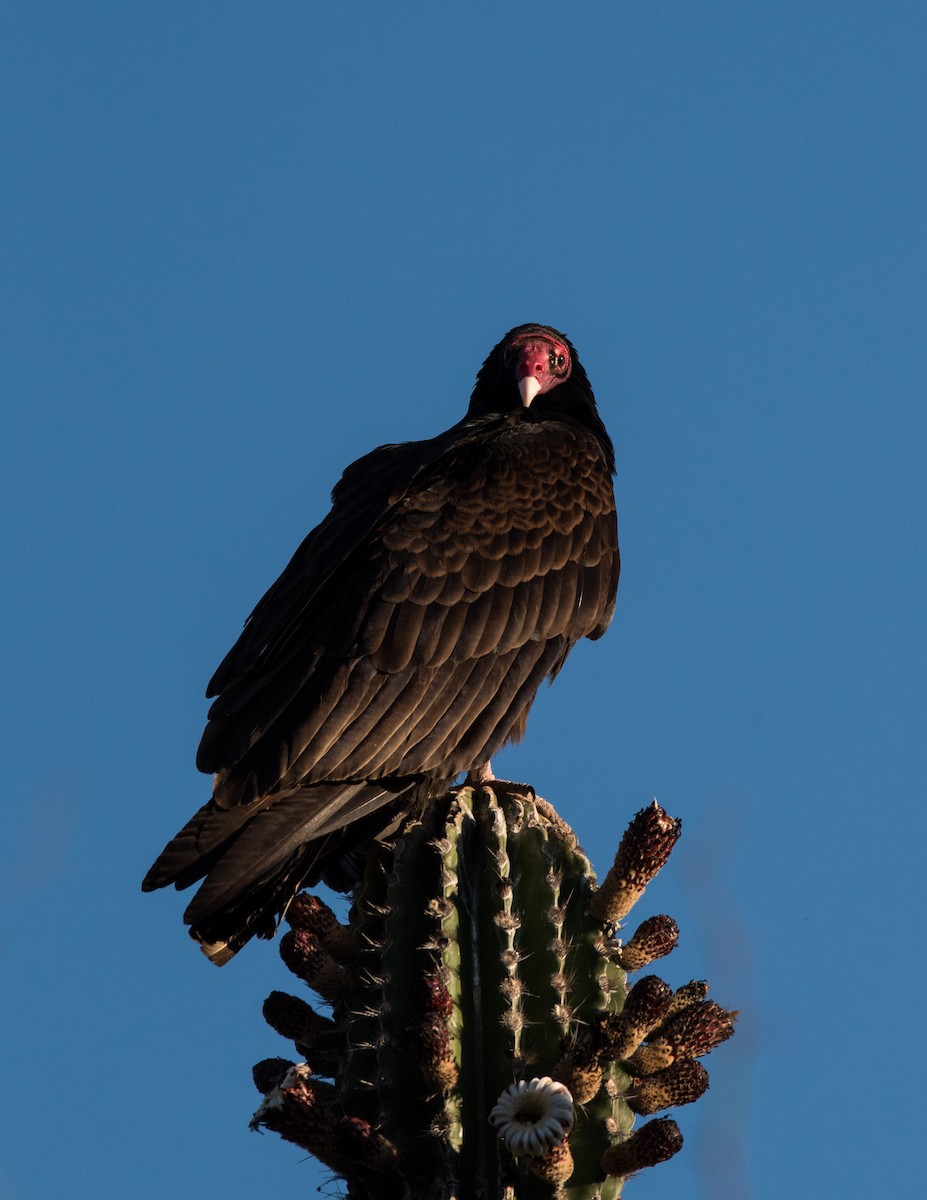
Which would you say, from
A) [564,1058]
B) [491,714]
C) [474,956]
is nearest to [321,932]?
Answer: [474,956]

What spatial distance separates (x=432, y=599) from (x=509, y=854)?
59.6 inches

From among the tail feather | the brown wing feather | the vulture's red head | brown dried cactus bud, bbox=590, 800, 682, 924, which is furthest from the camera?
the vulture's red head

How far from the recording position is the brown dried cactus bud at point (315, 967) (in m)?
3.64

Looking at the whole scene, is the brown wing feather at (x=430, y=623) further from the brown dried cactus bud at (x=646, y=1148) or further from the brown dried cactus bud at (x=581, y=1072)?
the brown dried cactus bud at (x=646, y=1148)

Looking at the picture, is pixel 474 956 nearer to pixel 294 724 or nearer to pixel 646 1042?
pixel 646 1042

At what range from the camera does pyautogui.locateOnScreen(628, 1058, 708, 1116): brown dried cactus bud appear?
3.40 m

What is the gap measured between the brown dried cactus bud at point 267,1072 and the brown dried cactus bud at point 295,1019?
9 centimetres

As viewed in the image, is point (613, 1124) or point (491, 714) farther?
point (491, 714)

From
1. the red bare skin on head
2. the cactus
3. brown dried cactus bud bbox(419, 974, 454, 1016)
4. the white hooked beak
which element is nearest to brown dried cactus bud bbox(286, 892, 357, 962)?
the cactus

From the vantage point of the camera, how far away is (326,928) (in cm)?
372

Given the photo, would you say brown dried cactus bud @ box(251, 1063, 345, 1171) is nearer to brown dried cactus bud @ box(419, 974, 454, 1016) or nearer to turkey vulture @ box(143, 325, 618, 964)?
brown dried cactus bud @ box(419, 974, 454, 1016)

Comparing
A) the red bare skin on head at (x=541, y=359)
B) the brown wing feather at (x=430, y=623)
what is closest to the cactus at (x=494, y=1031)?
the brown wing feather at (x=430, y=623)

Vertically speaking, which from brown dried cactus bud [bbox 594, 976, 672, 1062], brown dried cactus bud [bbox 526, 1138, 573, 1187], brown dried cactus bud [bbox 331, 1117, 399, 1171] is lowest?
brown dried cactus bud [bbox 526, 1138, 573, 1187]

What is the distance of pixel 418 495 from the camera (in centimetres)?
532
